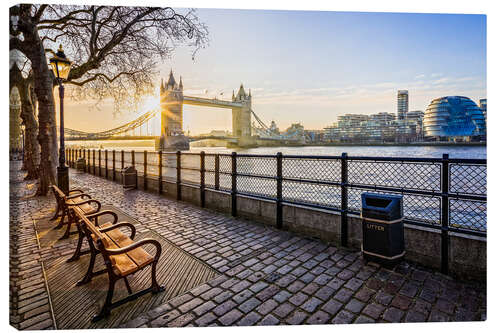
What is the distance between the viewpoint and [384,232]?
3.64m

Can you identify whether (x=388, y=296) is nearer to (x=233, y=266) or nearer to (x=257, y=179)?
(x=233, y=266)

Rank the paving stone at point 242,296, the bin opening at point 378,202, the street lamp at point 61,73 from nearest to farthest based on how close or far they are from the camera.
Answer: the paving stone at point 242,296, the bin opening at point 378,202, the street lamp at point 61,73

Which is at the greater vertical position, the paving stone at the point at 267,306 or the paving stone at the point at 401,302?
the paving stone at the point at 401,302

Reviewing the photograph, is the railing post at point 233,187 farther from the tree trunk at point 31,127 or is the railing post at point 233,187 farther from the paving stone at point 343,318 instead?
the tree trunk at point 31,127

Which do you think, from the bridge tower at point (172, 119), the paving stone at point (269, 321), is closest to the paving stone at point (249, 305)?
the paving stone at point (269, 321)

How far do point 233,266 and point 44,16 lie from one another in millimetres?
11789

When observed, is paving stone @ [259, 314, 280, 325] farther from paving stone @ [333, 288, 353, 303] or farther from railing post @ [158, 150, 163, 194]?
railing post @ [158, 150, 163, 194]

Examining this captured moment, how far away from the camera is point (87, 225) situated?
119 inches

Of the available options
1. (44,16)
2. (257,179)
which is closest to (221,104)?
(44,16)

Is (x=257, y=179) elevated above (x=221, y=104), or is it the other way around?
(x=221, y=104)

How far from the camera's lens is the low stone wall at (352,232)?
131 inches

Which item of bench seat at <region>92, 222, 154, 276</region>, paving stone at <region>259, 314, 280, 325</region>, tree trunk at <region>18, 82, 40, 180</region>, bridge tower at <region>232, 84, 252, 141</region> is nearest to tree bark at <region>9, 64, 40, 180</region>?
tree trunk at <region>18, 82, 40, 180</region>

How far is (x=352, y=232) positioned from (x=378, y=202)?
639 mm

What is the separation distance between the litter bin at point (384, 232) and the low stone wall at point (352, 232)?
252mm
